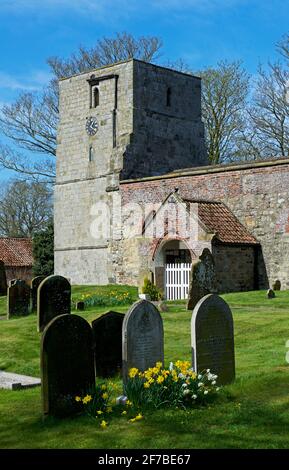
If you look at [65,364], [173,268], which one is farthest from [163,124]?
[65,364]

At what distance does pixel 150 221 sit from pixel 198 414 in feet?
65.1

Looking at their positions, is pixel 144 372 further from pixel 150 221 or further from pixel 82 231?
pixel 82 231

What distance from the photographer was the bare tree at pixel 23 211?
59125 millimetres

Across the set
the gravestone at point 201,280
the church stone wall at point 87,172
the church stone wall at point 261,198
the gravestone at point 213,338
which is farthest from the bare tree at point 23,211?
the gravestone at point 213,338

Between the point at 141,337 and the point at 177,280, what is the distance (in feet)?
57.8

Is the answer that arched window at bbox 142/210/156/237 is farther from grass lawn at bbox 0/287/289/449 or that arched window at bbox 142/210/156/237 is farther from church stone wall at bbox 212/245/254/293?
grass lawn at bbox 0/287/289/449

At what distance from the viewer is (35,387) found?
1145 centimetres

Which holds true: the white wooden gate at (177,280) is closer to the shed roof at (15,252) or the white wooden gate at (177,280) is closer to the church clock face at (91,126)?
the church clock face at (91,126)

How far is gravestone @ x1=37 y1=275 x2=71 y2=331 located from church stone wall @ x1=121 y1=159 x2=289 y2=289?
505 inches

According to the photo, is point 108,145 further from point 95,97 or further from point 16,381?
point 16,381

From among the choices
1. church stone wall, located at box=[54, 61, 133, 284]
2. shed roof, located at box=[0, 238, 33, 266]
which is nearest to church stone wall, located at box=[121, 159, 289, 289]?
church stone wall, located at box=[54, 61, 133, 284]

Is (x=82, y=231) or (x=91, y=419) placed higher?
(x=82, y=231)
